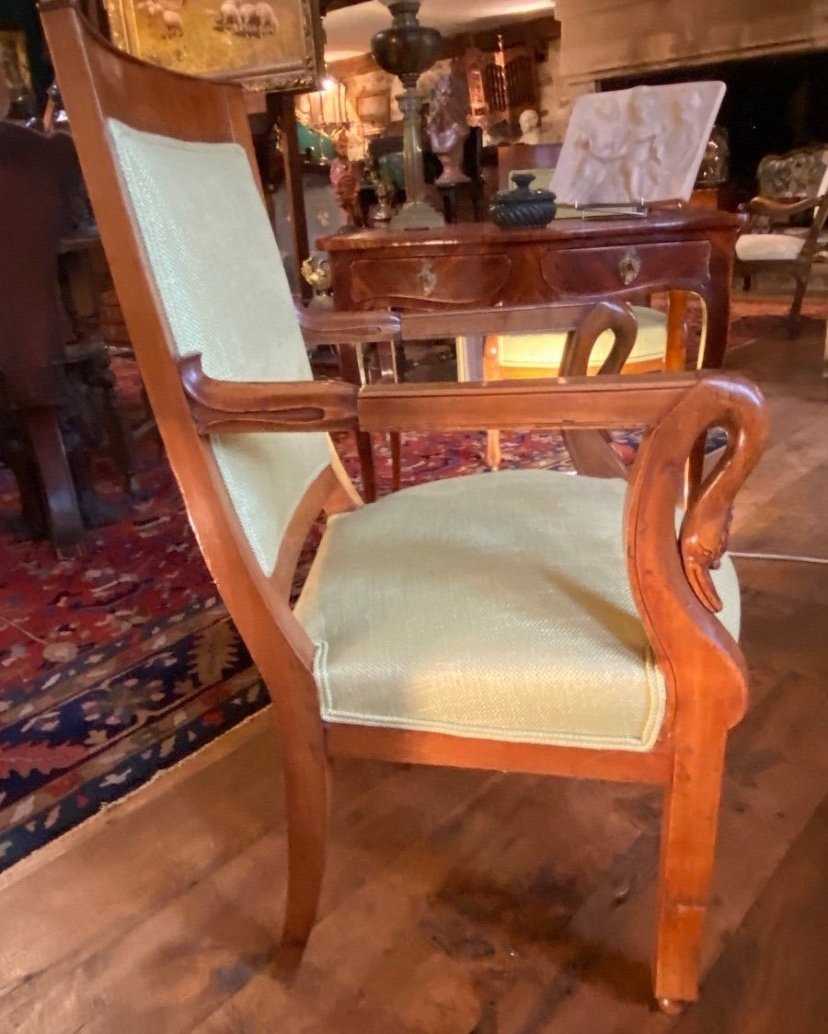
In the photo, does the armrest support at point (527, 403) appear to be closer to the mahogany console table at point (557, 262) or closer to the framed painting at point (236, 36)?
the mahogany console table at point (557, 262)

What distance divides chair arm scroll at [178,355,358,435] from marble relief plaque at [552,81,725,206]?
1.27m

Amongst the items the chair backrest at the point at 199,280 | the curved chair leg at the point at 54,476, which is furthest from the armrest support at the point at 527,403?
the curved chair leg at the point at 54,476

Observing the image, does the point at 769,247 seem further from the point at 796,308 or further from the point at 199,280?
the point at 199,280

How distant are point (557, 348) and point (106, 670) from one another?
1.19 metres

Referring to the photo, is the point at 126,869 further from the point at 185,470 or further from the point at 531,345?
the point at 531,345

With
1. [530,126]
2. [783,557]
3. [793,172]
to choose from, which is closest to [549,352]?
[783,557]

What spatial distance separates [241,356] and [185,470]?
0.17 m

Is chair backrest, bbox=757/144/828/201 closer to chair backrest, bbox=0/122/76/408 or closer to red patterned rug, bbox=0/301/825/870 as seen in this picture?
red patterned rug, bbox=0/301/825/870

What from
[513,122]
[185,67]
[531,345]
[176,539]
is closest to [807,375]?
[531,345]

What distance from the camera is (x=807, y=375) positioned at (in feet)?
10.8

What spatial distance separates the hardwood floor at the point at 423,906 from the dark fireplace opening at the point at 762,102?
5.16 metres

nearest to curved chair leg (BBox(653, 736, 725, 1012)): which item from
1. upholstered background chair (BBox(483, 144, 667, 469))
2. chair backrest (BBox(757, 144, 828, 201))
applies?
upholstered background chair (BBox(483, 144, 667, 469))

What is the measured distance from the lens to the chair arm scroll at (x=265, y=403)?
0.75m

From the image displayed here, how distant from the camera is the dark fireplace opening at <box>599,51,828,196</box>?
17.4ft
